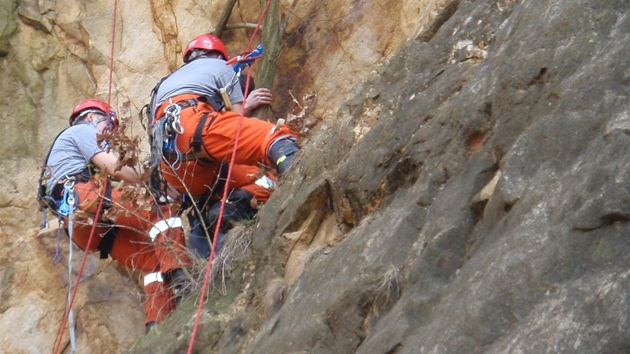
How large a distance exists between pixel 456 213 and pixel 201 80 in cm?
343

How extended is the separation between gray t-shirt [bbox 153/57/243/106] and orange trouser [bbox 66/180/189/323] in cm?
78

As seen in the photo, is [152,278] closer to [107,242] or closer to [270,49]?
[107,242]

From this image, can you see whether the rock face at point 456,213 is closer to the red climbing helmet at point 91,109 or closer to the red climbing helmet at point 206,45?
the red climbing helmet at point 206,45

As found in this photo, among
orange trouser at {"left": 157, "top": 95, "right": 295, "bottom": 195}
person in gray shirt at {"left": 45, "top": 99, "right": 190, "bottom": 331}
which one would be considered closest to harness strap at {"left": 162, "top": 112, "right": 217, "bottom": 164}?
orange trouser at {"left": 157, "top": 95, "right": 295, "bottom": 195}

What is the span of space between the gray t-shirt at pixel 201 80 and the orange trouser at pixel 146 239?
776 millimetres

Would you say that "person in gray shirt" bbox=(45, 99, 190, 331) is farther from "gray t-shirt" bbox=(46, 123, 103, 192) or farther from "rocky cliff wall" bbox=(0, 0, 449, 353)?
"rocky cliff wall" bbox=(0, 0, 449, 353)

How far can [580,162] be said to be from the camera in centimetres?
395

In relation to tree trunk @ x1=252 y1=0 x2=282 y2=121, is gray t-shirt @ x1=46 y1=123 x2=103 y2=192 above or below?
above

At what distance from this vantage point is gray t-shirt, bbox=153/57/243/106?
7496 mm

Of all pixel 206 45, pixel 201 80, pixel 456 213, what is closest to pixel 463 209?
pixel 456 213

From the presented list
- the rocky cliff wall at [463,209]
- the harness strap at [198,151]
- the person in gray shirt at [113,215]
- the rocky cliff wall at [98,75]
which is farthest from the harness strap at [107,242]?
the rocky cliff wall at [463,209]

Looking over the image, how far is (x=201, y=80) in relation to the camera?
24.8 ft

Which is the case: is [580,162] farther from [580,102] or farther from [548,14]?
[548,14]

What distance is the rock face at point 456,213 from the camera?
367 centimetres
